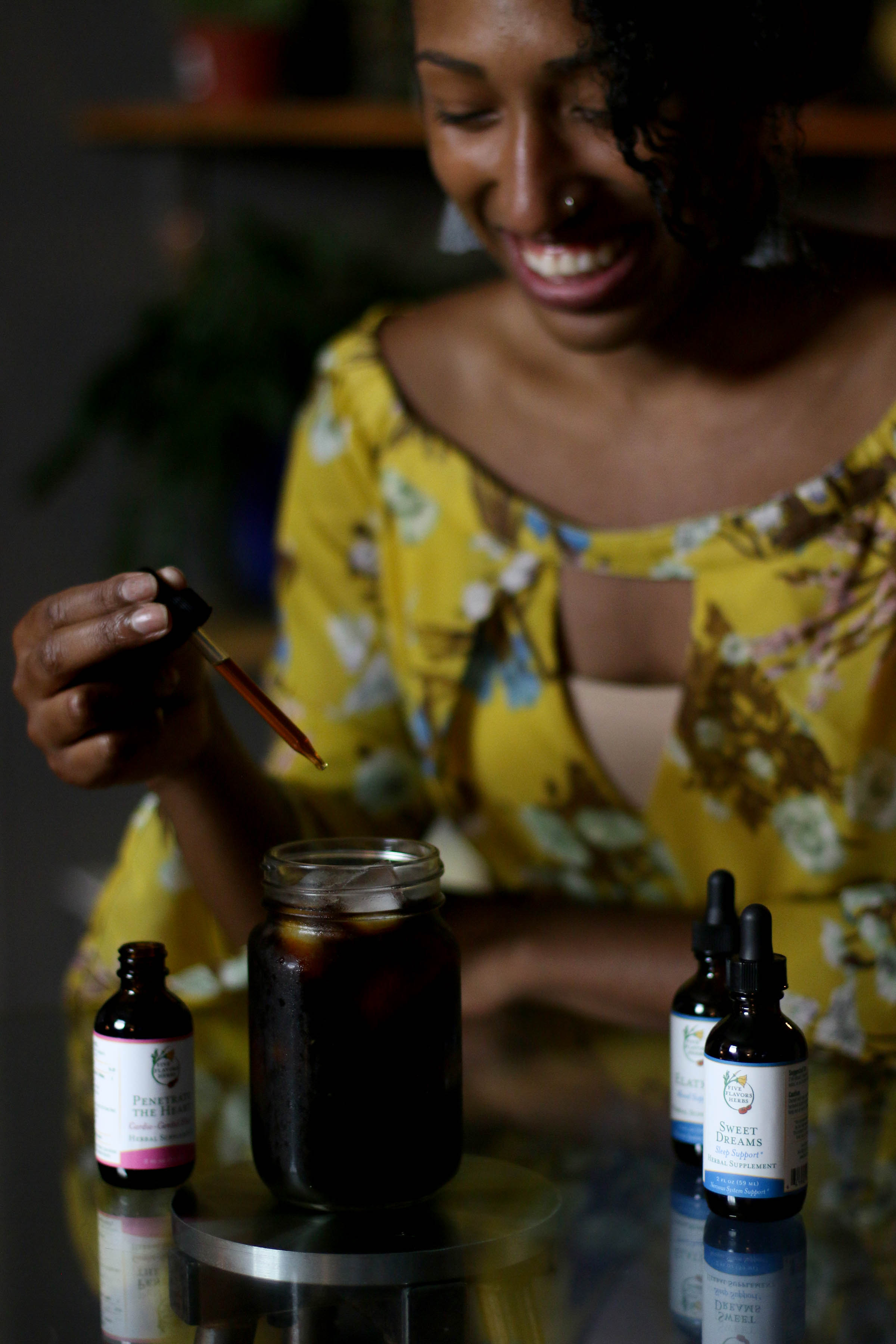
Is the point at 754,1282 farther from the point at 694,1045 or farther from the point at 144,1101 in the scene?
the point at 144,1101

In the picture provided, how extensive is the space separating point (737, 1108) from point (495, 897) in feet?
1.64

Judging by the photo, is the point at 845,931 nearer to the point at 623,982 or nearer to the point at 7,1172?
the point at 623,982

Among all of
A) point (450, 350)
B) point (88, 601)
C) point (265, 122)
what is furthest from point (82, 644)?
point (265, 122)

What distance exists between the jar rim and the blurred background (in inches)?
58.1

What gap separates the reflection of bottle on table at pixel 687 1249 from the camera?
699mm

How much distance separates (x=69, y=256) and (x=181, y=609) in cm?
198

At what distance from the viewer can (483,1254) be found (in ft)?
2.42

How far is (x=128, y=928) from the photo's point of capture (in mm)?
1190

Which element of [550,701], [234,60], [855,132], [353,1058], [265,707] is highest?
[234,60]

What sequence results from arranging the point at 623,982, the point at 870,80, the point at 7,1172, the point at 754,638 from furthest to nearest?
the point at 870,80, the point at 754,638, the point at 623,982, the point at 7,1172

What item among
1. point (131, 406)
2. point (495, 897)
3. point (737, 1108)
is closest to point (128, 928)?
point (495, 897)

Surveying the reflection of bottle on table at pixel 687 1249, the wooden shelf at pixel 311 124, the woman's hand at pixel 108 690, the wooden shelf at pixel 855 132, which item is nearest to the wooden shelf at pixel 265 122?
the wooden shelf at pixel 311 124

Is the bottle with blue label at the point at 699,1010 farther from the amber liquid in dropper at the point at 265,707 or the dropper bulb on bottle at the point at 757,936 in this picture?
the amber liquid in dropper at the point at 265,707

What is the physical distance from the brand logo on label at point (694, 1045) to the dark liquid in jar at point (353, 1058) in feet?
0.48
